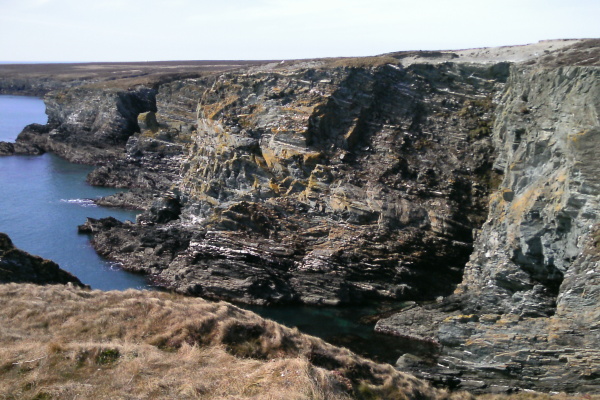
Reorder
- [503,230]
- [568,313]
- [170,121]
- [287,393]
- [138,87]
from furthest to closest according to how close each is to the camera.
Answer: [138,87] < [170,121] < [503,230] < [568,313] < [287,393]

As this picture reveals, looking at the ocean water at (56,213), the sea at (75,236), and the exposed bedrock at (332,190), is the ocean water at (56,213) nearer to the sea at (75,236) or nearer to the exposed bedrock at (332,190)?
the sea at (75,236)

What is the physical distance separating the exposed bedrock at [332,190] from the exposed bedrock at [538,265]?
403 centimetres

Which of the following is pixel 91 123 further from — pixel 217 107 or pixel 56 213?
pixel 217 107

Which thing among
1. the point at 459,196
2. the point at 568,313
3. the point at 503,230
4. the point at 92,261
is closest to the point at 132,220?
the point at 92,261

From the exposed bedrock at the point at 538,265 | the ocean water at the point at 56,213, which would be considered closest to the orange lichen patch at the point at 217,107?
the ocean water at the point at 56,213

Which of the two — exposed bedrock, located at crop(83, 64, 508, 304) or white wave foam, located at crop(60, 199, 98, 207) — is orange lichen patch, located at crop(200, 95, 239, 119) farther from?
white wave foam, located at crop(60, 199, 98, 207)

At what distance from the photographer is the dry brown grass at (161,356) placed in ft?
40.0

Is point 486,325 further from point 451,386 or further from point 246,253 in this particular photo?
point 246,253

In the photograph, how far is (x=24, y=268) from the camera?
26.9 metres

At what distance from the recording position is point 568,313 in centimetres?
2072

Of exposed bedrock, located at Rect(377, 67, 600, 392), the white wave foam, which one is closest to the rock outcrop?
exposed bedrock, located at Rect(377, 67, 600, 392)

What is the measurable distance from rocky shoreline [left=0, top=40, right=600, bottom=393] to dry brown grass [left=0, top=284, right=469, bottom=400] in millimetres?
7809

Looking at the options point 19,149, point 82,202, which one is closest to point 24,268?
point 82,202

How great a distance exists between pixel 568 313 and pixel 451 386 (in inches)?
226
